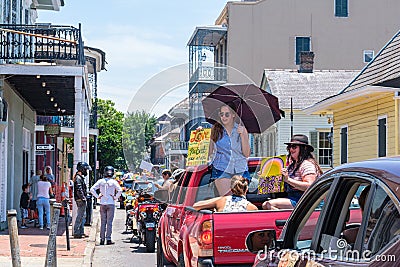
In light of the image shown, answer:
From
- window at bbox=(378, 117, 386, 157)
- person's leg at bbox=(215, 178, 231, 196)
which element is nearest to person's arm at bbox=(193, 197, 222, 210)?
person's leg at bbox=(215, 178, 231, 196)

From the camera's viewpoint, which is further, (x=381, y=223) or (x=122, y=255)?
(x=122, y=255)

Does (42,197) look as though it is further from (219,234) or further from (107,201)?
(219,234)

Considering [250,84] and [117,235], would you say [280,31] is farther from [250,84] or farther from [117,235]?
[250,84]

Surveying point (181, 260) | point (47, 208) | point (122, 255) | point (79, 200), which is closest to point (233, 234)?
point (181, 260)

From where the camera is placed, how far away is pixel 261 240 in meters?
4.95

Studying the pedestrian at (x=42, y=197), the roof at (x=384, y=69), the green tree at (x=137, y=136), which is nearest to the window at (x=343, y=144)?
the roof at (x=384, y=69)

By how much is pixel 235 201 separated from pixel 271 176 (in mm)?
920

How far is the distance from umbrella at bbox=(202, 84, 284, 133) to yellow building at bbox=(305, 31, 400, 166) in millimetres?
9162

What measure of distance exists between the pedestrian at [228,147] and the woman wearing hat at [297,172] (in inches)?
24.6

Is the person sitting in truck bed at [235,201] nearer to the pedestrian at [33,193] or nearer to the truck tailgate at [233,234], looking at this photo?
the truck tailgate at [233,234]

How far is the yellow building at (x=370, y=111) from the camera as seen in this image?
19.6 m

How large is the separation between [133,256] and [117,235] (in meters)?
5.57

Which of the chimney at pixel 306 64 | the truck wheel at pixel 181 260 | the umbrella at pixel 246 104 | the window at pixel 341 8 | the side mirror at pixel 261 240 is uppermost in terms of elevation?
the window at pixel 341 8

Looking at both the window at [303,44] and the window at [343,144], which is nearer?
the window at [343,144]
